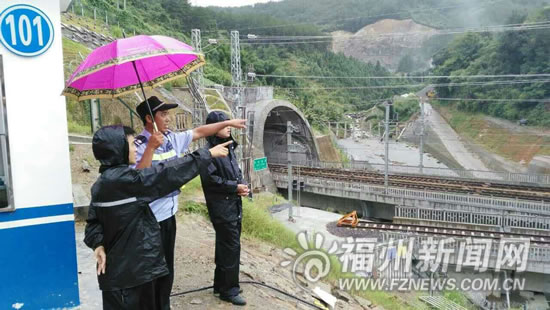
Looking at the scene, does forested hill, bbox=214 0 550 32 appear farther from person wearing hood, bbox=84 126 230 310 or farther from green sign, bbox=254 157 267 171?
person wearing hood, bbox=84 126 230 310

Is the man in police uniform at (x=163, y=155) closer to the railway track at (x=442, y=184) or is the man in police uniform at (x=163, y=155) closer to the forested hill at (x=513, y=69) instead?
the railway track at (x=442, y=184)

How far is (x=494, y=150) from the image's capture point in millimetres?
33375

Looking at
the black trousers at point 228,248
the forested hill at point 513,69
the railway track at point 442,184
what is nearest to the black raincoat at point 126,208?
the black trousers at point 228,248

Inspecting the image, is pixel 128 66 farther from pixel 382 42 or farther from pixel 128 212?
pixel 382 42

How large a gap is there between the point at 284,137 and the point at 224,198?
27743 mm

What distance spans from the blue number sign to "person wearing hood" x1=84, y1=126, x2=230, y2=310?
1.27m

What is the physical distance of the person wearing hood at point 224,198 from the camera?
11.1 ft

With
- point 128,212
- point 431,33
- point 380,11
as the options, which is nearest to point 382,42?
point 431,33

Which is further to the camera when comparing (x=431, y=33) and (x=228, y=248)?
(x=431, y=33)

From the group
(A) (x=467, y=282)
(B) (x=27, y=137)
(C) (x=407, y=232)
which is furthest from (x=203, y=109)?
(B) (x=27, y=137)

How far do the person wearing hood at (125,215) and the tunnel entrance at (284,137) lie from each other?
83.3ft

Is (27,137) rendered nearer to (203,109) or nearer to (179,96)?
(203,109)

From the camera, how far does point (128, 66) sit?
319 centimetres

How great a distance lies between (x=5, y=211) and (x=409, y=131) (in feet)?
154
